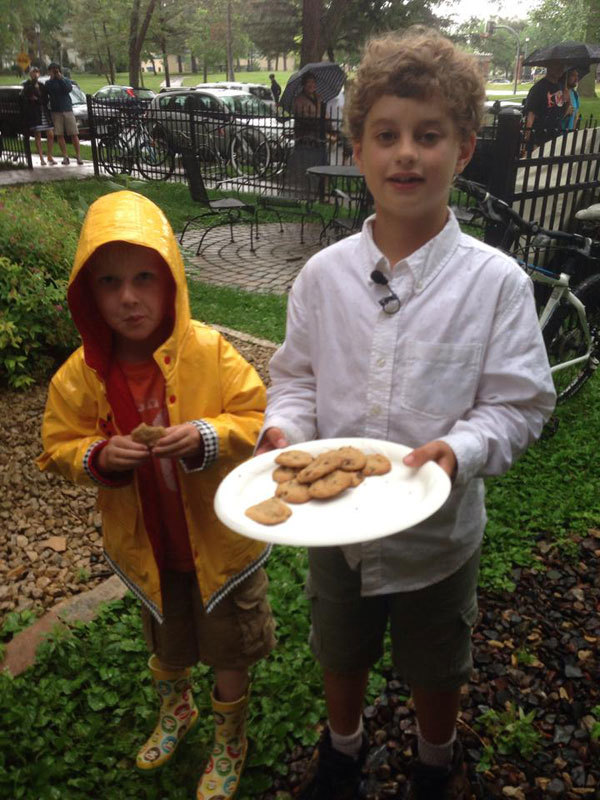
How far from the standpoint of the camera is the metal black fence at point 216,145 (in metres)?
12.2

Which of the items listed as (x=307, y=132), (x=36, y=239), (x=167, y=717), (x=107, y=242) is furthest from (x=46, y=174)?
(x=167, y=717)

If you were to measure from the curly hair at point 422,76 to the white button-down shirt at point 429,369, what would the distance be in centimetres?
26

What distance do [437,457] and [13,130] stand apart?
18.3 meters

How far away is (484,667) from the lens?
2627 millimetres

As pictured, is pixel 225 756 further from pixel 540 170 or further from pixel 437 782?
pixel 540 170

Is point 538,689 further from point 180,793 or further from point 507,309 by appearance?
point 507,309

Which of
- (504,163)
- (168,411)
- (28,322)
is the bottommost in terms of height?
(28,322)

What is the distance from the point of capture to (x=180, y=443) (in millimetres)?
→ 1724

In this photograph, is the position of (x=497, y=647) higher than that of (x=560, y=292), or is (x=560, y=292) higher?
(x=560, y=292)

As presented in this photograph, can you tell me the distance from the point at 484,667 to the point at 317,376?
1564 mm

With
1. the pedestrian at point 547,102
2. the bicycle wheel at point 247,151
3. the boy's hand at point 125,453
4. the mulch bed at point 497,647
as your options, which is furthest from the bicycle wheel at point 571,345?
the bicycle wheel at point 247,151

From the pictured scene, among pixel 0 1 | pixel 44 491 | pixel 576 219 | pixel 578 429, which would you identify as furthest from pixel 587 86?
pixel 44 491

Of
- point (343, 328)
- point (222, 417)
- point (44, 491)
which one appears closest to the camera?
point (343, 328)

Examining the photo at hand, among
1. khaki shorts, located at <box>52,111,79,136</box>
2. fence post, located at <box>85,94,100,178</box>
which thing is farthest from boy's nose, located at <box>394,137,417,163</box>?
khaki shorts, located at <box>52,111,79,136</box>
